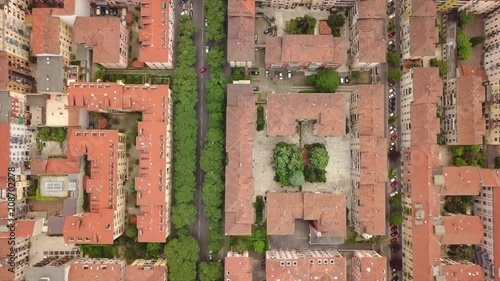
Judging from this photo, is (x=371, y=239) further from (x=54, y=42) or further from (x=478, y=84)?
(x=54, y=42)

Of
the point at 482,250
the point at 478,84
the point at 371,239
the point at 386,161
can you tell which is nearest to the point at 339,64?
the point at 386,161

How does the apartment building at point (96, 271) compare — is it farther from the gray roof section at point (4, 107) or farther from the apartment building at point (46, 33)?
the apartment building at point (46, 33)

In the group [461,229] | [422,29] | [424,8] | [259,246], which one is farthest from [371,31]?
[259,246]

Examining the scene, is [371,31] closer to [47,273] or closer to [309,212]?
[309,212]

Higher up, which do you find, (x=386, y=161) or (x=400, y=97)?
(x=400, y=97)

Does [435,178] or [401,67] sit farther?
[401,67]

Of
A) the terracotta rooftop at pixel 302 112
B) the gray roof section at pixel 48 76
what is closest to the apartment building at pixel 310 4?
the terracotta rooftop at pixel 302 112
